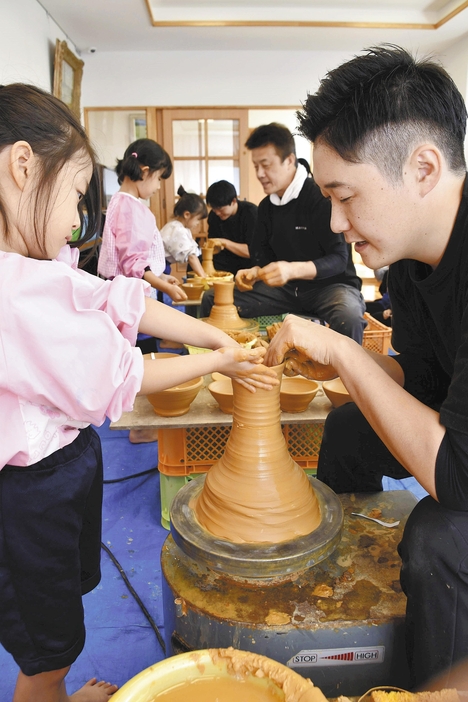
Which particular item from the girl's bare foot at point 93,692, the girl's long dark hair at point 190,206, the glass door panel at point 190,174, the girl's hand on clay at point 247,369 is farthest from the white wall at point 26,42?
the girl's bare foot at point 93,692

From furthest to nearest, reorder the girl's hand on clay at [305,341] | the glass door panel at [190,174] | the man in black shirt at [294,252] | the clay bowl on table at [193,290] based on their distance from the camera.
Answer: the glass door panel at [190,174], the clay bowl on table at [193,290], the man in black shirt at [294,252], the girl's hand on clay at [305,341]

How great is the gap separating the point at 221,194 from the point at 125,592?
5.07 metres

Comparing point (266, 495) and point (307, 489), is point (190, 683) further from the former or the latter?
point (307, 489)

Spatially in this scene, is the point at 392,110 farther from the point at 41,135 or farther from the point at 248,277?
the point at 248,277

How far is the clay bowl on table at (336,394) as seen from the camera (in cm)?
240

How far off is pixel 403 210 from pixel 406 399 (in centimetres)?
46

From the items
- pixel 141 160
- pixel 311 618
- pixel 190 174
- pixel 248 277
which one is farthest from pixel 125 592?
pixel 190 174

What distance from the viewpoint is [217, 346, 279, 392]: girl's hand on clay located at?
137 cm

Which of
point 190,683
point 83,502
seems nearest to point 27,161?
point 83,502

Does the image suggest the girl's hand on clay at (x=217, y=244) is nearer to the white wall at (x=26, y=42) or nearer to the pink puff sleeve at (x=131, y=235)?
the white wall at (x=26, y=42)

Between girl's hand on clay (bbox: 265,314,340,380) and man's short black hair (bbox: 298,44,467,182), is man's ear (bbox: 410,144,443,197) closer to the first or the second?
man's short black hair (bbox: 298,44,467,182)

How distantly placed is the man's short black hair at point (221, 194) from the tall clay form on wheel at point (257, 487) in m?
5.19

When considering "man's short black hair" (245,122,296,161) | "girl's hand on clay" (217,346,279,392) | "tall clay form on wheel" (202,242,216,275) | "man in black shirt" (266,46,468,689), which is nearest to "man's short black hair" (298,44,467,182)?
"man in black shirt" (266,46,468,689)

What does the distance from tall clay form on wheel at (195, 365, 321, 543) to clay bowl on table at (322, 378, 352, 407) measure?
965mm
